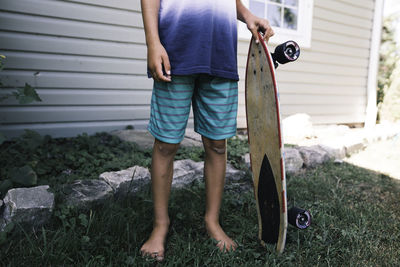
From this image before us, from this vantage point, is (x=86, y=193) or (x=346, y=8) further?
(x=346, y=8)

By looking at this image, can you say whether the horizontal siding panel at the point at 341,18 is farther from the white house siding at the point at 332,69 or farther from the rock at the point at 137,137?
the rock at the point at 137,137

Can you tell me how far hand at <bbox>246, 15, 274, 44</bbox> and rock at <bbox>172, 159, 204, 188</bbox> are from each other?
109 cm

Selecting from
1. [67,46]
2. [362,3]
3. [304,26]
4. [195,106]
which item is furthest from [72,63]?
[362,3]

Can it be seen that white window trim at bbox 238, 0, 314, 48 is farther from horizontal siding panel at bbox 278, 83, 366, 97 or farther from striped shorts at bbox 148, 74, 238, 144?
striped shorts at bbox 148, 74, 238, 144

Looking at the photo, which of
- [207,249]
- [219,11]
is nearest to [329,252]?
[207,249]

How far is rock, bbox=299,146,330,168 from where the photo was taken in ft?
9.97

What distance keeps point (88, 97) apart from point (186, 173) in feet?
4.93

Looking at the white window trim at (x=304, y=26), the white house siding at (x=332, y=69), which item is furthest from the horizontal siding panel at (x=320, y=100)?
the white window trim at (x=304, y=26)

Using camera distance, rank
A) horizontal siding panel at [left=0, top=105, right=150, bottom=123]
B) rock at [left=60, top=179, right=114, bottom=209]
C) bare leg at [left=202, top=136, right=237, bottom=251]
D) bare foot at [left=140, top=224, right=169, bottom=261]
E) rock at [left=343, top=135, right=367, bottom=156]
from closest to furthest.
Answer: bare foot at [left=140, top=224, right=169, bottom=261] → bare leg at [left=202, top=136, right=237, bottom=251] → rock at [left=60, top=179, right=114, bottom=209] → horizontal siding panel at [left=0, top=105, right=150, bottom=123] → rock at [left=343, top=135, right=367, bottom=156]

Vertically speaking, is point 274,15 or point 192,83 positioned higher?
point 274,15

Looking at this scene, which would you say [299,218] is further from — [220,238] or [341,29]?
[341,29]

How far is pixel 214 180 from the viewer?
1.54 m

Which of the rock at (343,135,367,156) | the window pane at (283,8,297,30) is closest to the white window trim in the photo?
the window pane at (283,8,297,30)

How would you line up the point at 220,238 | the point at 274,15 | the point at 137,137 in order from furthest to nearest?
1. the point at 274,15
2. the point at 137,137
3. the point at 220,238
